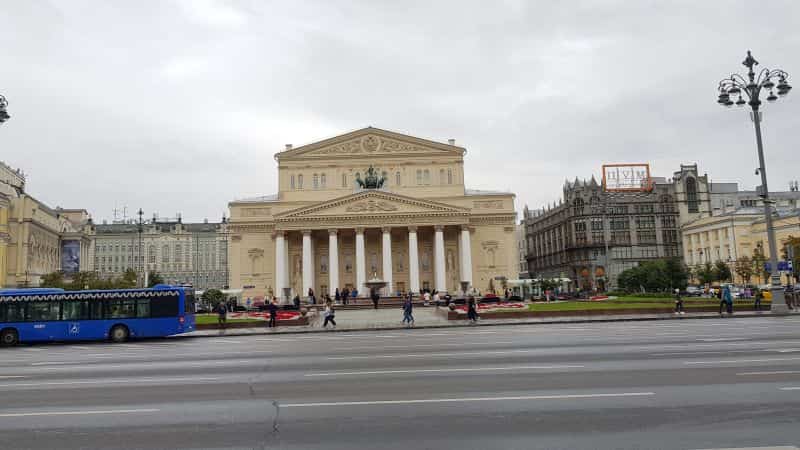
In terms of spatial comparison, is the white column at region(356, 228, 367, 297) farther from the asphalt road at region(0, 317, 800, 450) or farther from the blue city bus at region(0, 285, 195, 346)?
the asphalt road at region(0, 317, 800, 450)

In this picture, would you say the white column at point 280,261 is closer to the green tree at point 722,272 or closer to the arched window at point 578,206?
the green tree at point 722,272

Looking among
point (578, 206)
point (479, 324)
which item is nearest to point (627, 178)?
point (578, 206)

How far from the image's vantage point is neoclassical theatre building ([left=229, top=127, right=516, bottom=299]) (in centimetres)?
7050

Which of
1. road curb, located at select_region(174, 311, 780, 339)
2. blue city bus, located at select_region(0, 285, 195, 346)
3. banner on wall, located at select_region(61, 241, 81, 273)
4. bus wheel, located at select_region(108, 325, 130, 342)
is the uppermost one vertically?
banner on wall, located at select_region(61, 241, 81, 273)

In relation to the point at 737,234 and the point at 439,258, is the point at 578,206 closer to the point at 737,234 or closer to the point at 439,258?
the point at 737,234

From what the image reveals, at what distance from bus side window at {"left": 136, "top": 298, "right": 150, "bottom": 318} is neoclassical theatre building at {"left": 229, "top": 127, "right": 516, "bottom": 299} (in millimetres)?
35419

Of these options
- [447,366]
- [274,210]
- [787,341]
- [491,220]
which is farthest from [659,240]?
[447,366]

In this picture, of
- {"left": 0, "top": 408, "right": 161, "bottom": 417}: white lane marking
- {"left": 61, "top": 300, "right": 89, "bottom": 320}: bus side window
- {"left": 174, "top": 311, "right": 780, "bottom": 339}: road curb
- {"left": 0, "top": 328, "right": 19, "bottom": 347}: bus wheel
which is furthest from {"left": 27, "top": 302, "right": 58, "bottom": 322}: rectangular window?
{"left": 0, "top": 408, "right": 161, "bottom": 417}: white lane marking

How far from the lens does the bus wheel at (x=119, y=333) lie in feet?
104

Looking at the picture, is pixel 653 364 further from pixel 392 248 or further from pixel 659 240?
pixel 659 240

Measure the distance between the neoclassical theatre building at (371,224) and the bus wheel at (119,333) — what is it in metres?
35.7

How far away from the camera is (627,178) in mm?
111125

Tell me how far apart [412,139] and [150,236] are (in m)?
83.9

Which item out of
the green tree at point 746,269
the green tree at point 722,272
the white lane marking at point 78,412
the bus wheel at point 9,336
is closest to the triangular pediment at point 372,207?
the green tree at point 746,269
